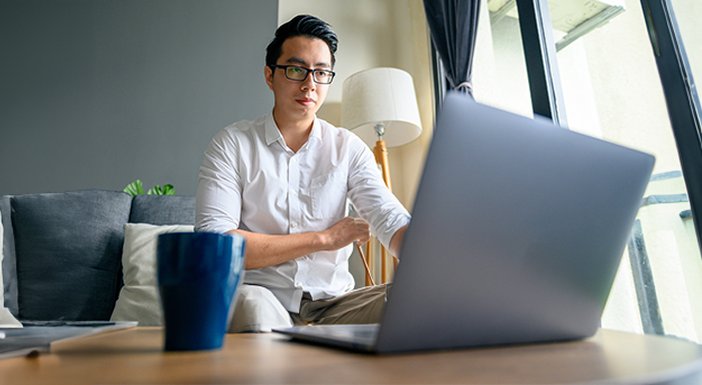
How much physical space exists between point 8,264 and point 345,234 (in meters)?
1.39

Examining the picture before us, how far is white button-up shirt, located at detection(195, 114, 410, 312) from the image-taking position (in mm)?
1252

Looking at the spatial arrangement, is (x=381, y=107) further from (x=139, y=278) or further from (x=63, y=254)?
(x=63, y=254)

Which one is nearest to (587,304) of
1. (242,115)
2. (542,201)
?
(542,201)

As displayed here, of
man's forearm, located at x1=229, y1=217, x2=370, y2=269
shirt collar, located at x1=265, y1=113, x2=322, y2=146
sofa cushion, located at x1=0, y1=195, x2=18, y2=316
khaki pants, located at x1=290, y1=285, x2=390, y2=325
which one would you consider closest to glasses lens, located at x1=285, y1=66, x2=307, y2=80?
shirt collar, located at x1=265, y1=113, x2=322, y2=146

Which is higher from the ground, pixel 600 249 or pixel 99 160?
pixel 99 160

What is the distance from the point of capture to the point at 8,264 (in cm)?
176

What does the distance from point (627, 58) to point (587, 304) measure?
1.44 m

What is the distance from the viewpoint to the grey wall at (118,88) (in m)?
2.36

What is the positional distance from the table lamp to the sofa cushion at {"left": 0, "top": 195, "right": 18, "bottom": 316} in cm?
144

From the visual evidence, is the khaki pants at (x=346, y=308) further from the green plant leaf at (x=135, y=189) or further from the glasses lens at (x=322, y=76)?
the green plant leaf at (x=135, y=189)

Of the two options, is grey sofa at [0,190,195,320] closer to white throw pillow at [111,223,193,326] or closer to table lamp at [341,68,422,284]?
white throw pillow at [111,223,193,326]

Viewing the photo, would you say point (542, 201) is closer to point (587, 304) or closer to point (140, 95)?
point (587, 304)

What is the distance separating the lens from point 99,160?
2.41 m

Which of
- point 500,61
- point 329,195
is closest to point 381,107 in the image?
point 500,61
